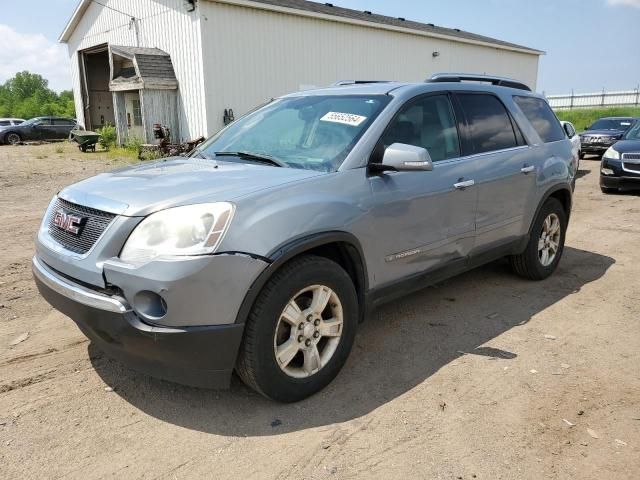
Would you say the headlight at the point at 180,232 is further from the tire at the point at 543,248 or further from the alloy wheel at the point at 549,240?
the alloy wheel at the point at 549,240

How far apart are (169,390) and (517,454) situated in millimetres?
2012

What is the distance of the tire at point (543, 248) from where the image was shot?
16.7 ft

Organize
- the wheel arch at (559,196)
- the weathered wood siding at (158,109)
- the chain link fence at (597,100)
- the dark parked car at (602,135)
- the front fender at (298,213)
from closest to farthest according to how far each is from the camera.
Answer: the front fender at (298,213) < the wheel arch at (559,196) < the dark parked car at (602,135) < the weathered wood siding at (158,109) < the chain link fence at (597,100)

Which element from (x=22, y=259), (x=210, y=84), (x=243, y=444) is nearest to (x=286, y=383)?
(x=243, y=444)

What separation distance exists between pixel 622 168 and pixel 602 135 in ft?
25.0

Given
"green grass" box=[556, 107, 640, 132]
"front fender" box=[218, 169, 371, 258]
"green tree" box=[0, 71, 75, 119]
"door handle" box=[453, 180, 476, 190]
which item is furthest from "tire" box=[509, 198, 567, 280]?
"green tree" box=[0, 71, 75, 119]

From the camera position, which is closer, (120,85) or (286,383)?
(286,383)

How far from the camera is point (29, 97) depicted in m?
84.7

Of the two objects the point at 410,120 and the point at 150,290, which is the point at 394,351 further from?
the point at 150,290

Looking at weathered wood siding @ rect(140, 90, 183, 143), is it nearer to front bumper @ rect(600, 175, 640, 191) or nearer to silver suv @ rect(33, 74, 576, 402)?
front bumper @ rect(600, 175, 640, 191)

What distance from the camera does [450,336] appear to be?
13.3 ft

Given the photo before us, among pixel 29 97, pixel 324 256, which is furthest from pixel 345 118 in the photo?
pixel 29 97

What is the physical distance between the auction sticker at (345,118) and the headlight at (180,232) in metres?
1.25

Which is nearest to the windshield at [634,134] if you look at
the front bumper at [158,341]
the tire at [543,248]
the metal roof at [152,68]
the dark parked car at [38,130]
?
the tire at [543,248]
